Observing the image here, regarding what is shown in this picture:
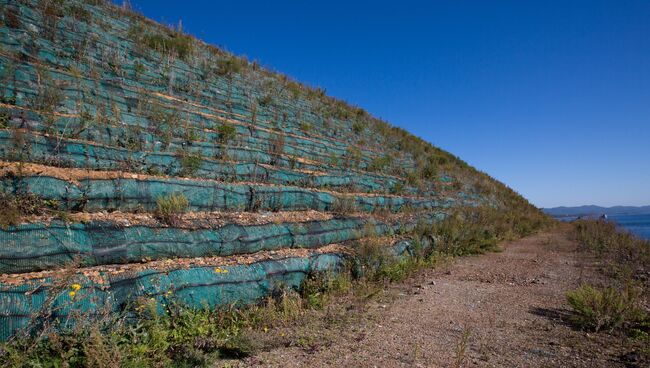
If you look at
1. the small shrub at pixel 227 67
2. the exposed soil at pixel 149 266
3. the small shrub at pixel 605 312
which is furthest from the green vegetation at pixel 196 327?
the small shrub at pixel 227 67

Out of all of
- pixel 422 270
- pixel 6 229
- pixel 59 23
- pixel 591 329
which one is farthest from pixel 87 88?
pixel 591 329

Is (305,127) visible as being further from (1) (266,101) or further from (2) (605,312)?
(2) (605,312)

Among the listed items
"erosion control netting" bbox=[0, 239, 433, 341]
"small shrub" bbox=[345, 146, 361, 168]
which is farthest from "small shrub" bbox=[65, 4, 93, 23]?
"erosion control netting" bbox=[0, 239, 433, 341]

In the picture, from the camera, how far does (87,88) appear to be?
671 centimetres

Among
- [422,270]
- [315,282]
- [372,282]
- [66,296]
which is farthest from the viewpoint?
[422,270]

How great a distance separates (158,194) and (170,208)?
1.29ft

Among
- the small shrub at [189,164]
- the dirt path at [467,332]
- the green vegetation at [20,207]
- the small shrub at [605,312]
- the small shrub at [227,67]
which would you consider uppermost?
the small shrub at [227,67]

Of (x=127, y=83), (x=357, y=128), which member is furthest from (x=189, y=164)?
(x=357, y=128)

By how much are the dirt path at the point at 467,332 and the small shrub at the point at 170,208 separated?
235 cm

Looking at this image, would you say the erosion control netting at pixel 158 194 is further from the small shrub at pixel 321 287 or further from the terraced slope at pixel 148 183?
the small shrub at pixel 321 287

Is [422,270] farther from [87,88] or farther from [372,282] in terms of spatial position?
[87,88]

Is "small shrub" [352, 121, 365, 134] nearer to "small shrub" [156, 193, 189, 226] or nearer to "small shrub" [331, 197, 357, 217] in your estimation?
"small shrub" [331, 197, 357, 217]

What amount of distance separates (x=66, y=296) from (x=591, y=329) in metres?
5.92

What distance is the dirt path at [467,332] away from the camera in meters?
3.46
